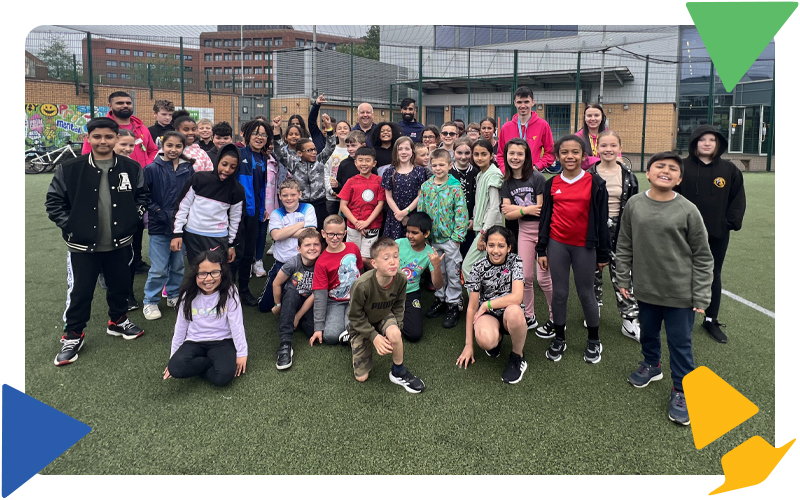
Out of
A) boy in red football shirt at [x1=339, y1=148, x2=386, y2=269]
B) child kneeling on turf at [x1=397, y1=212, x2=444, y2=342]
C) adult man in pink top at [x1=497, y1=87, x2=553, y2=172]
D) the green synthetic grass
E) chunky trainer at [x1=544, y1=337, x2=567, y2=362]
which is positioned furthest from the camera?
adult man in pink top at [x1=497, y1=87, x2=553, y2=172]

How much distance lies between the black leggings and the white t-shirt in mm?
→ 1291

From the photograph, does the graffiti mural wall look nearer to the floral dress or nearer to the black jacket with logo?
the black jacket with logo

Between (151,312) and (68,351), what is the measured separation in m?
0.85

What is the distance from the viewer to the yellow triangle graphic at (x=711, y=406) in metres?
2.61

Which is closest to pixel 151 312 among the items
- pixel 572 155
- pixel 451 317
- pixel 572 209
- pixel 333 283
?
pixel 333 283

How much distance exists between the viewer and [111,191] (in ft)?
11.6

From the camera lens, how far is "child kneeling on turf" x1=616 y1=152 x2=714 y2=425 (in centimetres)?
280

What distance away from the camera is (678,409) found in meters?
2.76

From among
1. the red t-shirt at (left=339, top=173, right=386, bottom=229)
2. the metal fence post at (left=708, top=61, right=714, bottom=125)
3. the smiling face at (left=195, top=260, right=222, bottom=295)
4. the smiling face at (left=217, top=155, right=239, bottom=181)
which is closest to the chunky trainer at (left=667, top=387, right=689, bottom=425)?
the red t-shirt at (left=339, top=173, right=386, bottom=229)

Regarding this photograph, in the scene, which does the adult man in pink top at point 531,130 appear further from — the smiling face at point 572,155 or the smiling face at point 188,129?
the smiling face at point 188,129

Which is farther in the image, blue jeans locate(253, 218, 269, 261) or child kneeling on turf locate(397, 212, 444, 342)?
blue jeans locate(253, 218, 269, 261)

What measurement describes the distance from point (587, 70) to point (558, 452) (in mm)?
19550

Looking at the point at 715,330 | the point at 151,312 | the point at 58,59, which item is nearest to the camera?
the point at 715,330

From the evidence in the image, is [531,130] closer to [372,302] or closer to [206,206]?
[372,302]
